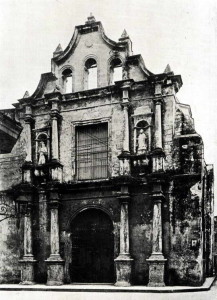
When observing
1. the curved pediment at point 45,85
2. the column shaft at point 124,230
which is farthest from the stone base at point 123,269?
the curved pediment at point 45,85

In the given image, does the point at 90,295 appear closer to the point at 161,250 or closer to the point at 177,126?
the point at 161,250

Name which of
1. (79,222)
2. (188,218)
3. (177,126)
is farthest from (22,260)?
(177,126)

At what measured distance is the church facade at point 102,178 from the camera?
47.7 feet

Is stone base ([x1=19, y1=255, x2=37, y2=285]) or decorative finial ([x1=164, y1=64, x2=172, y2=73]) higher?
decorative finial ([x1=164, y1=64, x2=172, y2=73])

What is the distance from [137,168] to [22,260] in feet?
17.3

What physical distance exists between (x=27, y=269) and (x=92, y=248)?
2.44 m

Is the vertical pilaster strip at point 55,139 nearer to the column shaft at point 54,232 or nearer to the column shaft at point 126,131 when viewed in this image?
the column shaft at point 54,232

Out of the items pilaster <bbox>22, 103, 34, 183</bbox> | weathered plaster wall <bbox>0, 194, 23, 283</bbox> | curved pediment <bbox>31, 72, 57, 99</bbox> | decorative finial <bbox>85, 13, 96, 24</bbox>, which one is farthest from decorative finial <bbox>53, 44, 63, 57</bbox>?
weathered plaster wall <bbox>0, 194, 23, 283</bbox>

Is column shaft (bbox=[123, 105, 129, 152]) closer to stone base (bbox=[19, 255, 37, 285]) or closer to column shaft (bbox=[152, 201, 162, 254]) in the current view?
column shaft (bbox=[152, 201, 162, 254])

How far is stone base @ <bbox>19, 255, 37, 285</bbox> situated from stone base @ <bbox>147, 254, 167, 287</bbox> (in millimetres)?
4350

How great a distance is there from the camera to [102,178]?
52.3 feet

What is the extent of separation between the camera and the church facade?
14.5 metres

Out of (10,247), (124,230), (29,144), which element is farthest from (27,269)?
(29,144)

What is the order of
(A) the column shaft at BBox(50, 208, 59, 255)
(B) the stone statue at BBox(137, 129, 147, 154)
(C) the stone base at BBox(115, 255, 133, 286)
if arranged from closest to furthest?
1. (C) the stone base at BBox(115, 255, 133, 286)
2. (B) the stone statue at BBox(137, 129, 147, 154)
3. (A) the column shaft at BBox(50, 208, 59, 255)
